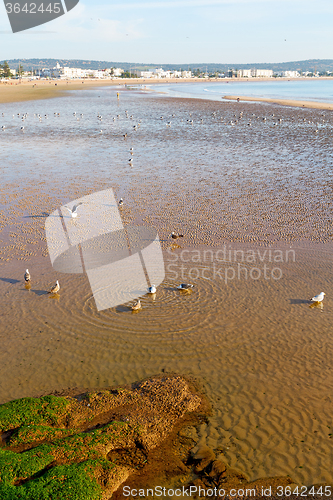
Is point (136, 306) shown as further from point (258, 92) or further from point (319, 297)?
point (258, 92)

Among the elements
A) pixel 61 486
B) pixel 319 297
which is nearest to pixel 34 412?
pixel 61 486

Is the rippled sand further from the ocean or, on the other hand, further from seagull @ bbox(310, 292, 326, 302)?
the ocean

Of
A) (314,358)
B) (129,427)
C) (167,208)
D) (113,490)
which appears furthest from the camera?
(167,208)

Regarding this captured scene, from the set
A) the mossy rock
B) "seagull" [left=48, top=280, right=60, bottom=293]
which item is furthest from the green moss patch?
"seagull" [left=48, top=280, right=60, bottom=293]

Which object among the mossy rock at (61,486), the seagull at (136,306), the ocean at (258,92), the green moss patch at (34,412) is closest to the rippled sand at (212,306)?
the seagull at (136,306)

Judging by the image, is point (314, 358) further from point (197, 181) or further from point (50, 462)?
point (197, 181)

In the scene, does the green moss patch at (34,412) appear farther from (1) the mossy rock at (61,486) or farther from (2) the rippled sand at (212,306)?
(1) the mossy rock at (61,486)

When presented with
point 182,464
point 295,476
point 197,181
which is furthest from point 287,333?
point 197,181

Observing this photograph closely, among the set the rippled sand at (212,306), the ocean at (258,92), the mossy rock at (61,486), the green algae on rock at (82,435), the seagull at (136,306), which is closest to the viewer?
the mossy rock at (61,486)
